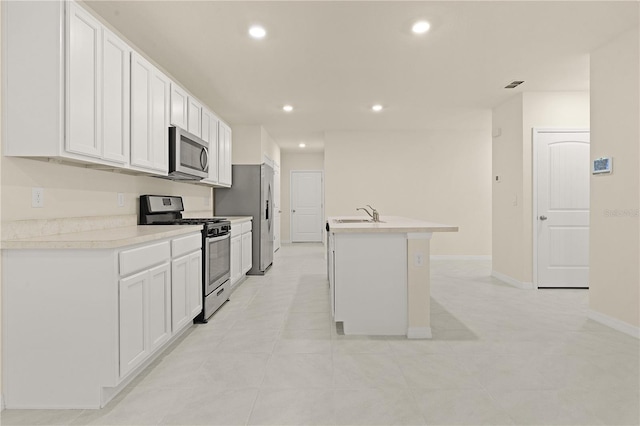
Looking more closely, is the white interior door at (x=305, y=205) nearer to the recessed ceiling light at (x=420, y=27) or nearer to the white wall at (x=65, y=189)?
the white wall at (x=65, y=189)

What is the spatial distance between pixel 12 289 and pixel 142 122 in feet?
4.50

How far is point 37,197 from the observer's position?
80.2 inches

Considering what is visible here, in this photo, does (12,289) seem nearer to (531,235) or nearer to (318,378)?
(318,378)

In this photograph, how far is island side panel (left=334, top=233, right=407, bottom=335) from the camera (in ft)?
9.33

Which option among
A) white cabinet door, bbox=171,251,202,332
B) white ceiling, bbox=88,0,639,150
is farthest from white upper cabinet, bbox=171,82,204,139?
white cabinet door, bbox=171,251,202,332

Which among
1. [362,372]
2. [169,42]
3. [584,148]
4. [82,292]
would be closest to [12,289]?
[82,292]

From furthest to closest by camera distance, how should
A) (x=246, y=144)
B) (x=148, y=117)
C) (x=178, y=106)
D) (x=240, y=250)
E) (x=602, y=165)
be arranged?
1. (x=246, y=144)
2. (x=240, y=250)
3. (x=178, y=106)
4. (x=602, y=165)
5. (x=148, y=117)

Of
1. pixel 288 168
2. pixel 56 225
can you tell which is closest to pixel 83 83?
pixel 56 225

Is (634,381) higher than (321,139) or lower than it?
lower

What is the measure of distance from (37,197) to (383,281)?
2.37m

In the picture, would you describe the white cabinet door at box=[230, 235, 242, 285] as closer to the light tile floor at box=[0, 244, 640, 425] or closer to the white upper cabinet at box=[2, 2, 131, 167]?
the light tile floor at box=[0, 244, 640, 425]

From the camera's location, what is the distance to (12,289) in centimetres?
180

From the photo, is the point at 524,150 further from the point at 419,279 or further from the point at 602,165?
the point at 419,279

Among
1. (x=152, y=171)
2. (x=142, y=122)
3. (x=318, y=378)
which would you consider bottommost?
(x=318, y=378)
